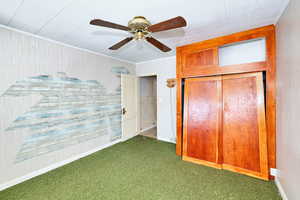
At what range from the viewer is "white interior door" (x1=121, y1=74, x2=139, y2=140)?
3.87 meters

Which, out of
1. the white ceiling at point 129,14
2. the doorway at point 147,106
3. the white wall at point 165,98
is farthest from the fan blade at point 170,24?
the doorway at point 147,106

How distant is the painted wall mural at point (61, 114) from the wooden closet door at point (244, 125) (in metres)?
2.82

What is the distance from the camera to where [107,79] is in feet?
11.4

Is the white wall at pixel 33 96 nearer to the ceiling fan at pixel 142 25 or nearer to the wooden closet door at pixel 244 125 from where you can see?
the ceiling fan at pixel 142 25

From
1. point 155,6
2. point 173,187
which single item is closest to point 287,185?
point 173,187

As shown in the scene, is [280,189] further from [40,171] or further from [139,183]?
[40,171]

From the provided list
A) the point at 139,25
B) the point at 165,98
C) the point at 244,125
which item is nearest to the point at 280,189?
the point at 244,125

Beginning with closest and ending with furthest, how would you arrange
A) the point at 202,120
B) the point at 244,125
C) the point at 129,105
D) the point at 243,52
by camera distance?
1. the point at 244,125
2. the point at 243,52
3. the point at 202,120
4. the point at 129,105

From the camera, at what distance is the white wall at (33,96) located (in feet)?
6.44

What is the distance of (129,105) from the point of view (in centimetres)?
407

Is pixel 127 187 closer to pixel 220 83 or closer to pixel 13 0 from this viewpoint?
pixel 220 83

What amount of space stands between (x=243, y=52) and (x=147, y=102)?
3.49 metres

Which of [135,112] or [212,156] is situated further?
[135,112]

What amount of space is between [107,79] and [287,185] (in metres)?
3.81
